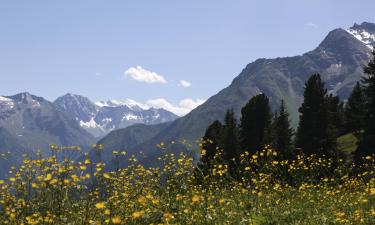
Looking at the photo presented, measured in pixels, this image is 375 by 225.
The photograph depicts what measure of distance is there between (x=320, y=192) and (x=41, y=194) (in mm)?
7942

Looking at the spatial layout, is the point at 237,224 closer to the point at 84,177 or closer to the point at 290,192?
the point at 84,177

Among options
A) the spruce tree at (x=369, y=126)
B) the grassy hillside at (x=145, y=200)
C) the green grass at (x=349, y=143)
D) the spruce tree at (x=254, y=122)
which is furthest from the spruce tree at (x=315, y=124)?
the grassy hillside at (x=145, y=200)

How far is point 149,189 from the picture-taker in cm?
877

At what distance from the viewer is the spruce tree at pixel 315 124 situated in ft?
143

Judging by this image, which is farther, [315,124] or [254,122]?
[254,122]

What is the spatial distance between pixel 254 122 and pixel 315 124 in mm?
10160

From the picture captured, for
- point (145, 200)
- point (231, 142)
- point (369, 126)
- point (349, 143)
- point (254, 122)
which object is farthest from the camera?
point (349, 143)

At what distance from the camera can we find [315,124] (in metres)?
45.8

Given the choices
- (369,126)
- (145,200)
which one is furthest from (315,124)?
(145,200)

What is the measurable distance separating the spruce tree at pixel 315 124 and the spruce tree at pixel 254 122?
6309 mm

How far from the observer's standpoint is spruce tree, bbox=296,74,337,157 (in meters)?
43.7

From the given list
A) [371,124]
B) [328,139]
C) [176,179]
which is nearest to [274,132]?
[328,139]

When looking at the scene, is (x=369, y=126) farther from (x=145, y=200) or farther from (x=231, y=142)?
(x=145, y=200)

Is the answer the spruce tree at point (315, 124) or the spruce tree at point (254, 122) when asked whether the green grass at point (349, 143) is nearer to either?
the spruce tree at point (315, 124)
